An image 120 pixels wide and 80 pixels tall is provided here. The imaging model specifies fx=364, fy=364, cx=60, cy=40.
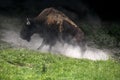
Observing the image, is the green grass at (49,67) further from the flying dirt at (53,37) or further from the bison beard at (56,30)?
the bison beard at (56,30)

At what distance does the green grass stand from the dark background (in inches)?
326

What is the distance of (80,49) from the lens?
1972 cm

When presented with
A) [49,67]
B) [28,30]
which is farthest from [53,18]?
[49,67]

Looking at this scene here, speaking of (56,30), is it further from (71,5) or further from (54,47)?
(71,5)

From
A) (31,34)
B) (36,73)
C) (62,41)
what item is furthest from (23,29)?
(36,73)

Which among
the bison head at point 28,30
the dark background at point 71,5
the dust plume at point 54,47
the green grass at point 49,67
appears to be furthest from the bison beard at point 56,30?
the dark background at point 71,5

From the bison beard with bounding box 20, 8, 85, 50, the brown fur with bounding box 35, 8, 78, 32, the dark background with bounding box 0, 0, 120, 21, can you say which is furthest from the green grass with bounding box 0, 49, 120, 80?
the dark background with bounding box 0, 0, 120, 21

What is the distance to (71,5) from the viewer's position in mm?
26984

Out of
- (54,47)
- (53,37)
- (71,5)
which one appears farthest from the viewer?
(71,5)

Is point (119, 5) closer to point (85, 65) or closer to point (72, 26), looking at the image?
point (72, 26)

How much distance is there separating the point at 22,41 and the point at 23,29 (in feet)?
3.13

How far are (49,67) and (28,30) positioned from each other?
560 cm

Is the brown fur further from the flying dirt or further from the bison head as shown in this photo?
the bison head

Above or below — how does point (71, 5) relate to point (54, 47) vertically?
above
